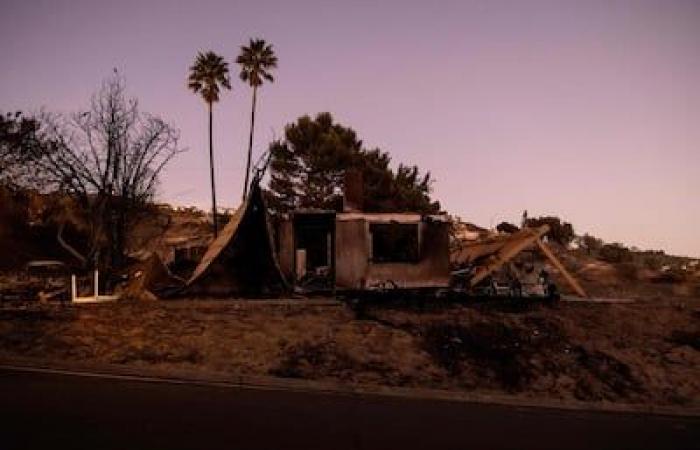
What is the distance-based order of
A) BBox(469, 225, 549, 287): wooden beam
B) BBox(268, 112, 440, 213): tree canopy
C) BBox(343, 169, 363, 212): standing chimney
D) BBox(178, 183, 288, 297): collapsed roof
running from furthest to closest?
BBox(268, 112, 440, 213): tree canopy
BBox(343, 169, 363, 212): standing chimney
BBox(469, 225, 549, 287): wooden beam
BBox(178, 183, 288, 297): collapsed roof

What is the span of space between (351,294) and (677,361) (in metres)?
9.20

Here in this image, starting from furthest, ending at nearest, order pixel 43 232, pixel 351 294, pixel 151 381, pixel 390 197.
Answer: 1. pixel 390 197
2. pixel 43 232
3. pixel 351 294
4. pixel 151 381

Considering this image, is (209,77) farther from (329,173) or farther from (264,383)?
(264,383)

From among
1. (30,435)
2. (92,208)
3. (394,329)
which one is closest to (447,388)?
(394,329)

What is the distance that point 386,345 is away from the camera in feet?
48.4

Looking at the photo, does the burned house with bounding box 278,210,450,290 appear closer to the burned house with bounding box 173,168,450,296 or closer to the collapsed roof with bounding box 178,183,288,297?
the burned house with bounding box 173,168,450,296

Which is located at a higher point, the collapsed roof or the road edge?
the collapsed roof

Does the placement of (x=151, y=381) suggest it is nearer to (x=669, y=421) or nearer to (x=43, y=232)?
(x=669, y=421)

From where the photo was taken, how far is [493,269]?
73.2 feet

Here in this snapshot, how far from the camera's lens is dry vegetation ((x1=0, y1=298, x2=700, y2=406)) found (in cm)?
1302

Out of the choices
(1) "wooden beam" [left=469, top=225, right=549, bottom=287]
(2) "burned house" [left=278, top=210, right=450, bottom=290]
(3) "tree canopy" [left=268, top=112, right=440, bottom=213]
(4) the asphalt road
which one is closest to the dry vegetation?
(4) the asphalt road

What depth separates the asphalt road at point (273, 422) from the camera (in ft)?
24.7

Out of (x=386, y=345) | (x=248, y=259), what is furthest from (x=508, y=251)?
(x=386, y=345)

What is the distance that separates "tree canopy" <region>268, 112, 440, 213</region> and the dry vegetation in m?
22.7
